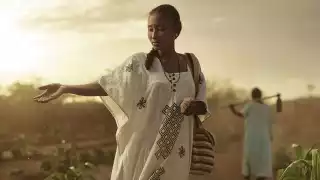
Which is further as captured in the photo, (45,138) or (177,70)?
Answer: (45,138)

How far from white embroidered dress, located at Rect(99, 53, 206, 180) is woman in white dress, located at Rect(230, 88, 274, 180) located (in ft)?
1.05

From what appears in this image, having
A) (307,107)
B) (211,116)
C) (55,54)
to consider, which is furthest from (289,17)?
(55,54)

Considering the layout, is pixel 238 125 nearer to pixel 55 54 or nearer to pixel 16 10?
pixel 55 54

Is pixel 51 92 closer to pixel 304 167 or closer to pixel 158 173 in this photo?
pixel 158 173

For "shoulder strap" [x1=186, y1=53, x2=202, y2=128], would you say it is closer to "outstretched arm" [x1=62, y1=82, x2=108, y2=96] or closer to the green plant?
"outstretched arm" [x1=62, y1=82, x2=108, y2=96]

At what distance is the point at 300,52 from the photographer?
6.34 ft

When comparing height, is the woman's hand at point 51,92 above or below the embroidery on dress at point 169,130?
above

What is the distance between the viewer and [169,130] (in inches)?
62.8

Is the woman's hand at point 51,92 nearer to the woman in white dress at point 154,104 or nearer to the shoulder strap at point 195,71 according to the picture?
the woman in white dress at point 154,104

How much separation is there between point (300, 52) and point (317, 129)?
0.25 metres

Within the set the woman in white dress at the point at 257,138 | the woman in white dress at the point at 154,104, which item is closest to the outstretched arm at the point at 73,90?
the woman in white dress at the point at 154,104

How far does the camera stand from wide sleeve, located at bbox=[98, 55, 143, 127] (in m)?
1.61

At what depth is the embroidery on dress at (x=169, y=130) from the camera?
5.19ft

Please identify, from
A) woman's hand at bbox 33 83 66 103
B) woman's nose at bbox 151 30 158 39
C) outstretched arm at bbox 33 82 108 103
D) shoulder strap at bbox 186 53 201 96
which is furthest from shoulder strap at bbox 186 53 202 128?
woman's hand at bbox 33 83 66 103
